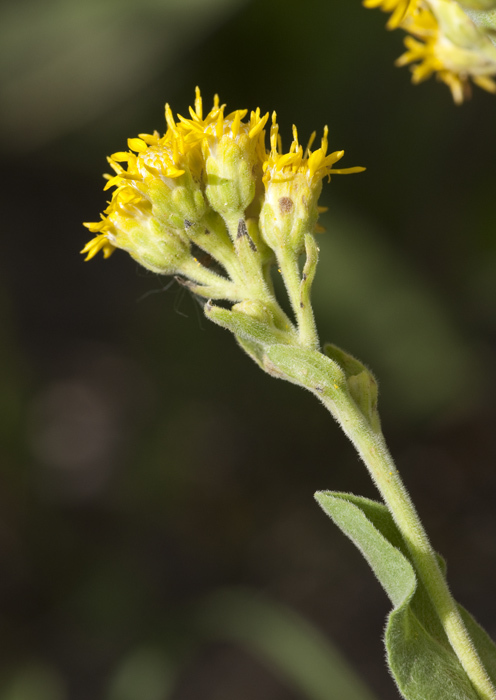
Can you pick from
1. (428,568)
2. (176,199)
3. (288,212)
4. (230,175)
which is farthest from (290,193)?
(428,568)

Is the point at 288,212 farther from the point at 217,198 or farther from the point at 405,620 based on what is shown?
the point at 405,620

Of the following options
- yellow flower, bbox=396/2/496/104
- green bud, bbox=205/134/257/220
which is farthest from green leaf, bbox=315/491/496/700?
yellow flower, bbox=396/2/496/104

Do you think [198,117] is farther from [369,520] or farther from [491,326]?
[491,326]

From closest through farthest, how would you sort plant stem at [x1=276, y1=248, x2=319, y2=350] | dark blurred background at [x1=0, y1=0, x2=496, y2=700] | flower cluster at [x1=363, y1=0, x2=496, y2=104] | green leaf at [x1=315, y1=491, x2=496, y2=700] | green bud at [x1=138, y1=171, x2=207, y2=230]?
green leaf at [x1=315, y1=491, x2=496, y2=700]
plant stem at [x1=276, y1=248, x2=319, y2=350]
green bud at [x1=138, y1=171, x2=207, y2=230]
flower cluster at [x1=363, y1=0, x2=496, y2=104]
dark blurred background at [x1=0, y1=0, x2=496, y2=700]

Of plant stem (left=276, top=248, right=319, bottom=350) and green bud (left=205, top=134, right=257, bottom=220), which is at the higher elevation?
green bud (left=205, top=134, right=257, bottom=220)

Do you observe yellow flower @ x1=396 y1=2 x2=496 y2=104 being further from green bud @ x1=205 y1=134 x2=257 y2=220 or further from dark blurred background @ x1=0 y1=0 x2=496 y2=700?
dark blurred background @ x1=0 y1=0 x2=496 y2=700

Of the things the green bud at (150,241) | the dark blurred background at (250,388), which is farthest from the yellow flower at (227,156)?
the dark blurred background at (250,388)

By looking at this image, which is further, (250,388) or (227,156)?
(250,388)
